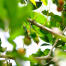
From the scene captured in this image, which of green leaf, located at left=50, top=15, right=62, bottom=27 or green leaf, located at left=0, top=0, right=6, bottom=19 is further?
green leaf, located at left=50, top=15, right=62, bottom=27

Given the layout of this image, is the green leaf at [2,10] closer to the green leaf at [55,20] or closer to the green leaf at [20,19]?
the green leaf at [20,19]

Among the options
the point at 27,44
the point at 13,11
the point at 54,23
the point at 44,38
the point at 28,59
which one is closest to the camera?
the point at 13,11

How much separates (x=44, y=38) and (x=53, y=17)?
0.69 feet

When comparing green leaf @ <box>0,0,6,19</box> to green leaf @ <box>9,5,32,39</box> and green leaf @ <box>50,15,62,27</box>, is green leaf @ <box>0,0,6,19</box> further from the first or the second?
green leaf @ <box>50,15,62,27</box>

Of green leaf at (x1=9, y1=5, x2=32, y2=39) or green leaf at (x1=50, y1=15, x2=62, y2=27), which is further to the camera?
green leaf at (x1=50, y1=15, x2=62, y2=27)

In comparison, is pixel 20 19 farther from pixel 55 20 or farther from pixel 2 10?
pixel 55 20

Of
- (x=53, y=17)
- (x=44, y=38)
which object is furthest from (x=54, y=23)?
(x=44, y=38)

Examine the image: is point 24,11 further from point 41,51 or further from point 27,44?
point 41,51

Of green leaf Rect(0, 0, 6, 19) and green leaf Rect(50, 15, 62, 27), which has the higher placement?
green leaf Rect(50, 15, 62, 27)

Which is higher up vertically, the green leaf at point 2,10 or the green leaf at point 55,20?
the green leaf at point 55,20

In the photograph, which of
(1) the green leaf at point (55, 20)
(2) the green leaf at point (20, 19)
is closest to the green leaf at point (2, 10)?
(2) the green leaf at point (20, 19)

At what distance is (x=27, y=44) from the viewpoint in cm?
147

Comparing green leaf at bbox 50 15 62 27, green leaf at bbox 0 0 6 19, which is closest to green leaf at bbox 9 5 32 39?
green leaf at bbox 0 0 6 19

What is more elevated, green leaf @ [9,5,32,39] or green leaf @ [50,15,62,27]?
green leaf @ [50,15,62,27]
